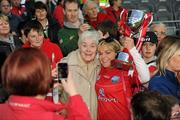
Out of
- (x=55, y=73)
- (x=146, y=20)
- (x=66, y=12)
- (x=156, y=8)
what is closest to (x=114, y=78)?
(x=146, y=20)

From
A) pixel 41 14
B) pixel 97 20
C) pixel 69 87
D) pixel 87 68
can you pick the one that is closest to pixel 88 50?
pixel 87 68

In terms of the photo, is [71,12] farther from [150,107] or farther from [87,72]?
[150,107]

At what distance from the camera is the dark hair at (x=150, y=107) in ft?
7.88

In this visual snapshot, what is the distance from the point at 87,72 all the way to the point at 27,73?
5.68 feet

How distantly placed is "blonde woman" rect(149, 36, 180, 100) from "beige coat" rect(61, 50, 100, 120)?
0.76 m

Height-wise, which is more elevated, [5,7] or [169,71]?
[5,7]

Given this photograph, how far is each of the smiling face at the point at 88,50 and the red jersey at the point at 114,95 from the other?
22 centimetres

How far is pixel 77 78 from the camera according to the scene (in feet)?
12.2

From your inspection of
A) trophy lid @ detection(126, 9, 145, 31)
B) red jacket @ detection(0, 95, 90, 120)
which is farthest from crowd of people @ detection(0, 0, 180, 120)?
trophy lid @ detection(126, 9, 145, 31)

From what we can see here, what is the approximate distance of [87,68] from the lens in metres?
3.77

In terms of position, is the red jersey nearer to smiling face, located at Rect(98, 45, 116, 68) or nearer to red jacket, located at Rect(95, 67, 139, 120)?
red jacket, located at Rect(95, 67, 139, 120)

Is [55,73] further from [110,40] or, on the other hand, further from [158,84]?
[110,40]

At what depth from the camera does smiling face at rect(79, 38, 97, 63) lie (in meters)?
3.74

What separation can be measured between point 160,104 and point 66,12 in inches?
130
